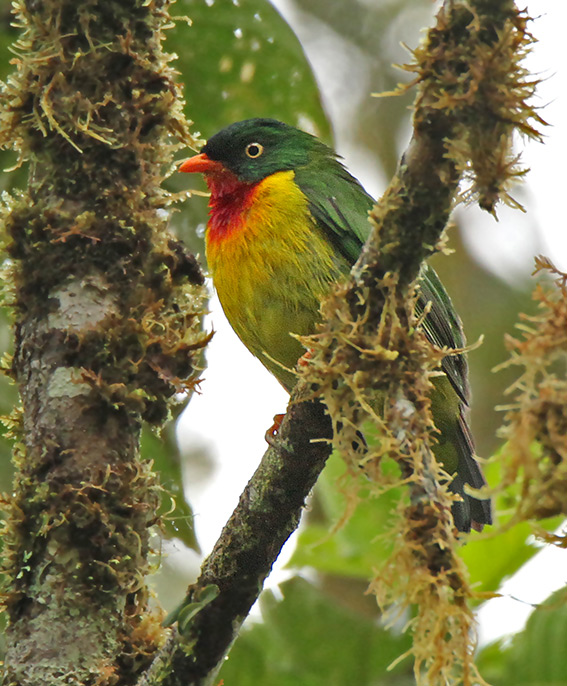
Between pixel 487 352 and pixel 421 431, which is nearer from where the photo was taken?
pixel 421 431

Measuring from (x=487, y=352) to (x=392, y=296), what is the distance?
207 inches

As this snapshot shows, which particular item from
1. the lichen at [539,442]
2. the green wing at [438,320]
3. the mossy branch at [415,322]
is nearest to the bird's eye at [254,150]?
the green wing at [438,320]

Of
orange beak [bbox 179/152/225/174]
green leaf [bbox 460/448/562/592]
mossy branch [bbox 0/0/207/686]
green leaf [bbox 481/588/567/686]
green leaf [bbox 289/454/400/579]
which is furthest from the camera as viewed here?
orange beak [bbox 179/152/225/174]

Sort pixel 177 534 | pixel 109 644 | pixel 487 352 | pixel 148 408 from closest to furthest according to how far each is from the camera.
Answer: pixel 109 644 < pixel 148 408 < pixel 177 534 < pixel 487 352

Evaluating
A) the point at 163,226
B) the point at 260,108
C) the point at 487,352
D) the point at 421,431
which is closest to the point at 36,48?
the point at 163,226

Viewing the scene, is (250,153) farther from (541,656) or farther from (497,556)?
(541,656)

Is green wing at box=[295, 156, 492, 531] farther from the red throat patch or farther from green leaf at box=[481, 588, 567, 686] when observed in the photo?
green leaf at box=[481, 588, 567, 686]

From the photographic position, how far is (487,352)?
714cm

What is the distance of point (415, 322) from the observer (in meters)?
2.11

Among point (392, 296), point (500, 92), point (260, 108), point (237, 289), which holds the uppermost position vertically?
point (260, 108)

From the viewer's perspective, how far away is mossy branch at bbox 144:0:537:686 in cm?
183

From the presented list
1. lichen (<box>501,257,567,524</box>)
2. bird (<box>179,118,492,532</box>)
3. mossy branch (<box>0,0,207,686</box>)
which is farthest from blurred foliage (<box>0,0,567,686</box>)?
lichen (<box>501,257,567,524</box>)

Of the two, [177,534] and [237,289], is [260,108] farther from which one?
[177,534]

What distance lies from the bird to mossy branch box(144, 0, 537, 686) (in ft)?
4.34
